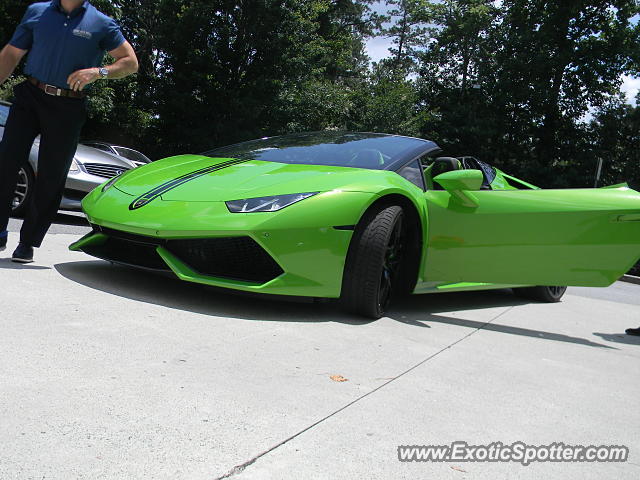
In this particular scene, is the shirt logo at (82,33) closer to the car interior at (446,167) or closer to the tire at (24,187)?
Result: the car interior at (446,167)

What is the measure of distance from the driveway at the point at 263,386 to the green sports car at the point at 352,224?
0.22 m

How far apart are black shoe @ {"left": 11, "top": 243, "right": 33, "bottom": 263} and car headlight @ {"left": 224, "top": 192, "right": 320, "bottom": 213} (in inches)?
51.2

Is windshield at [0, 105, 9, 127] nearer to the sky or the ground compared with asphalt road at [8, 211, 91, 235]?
nearer to the sky

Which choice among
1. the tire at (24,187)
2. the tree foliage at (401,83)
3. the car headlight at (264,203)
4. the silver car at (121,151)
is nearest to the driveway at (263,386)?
the car headlight at (264,203)

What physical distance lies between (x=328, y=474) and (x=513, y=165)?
2945cm

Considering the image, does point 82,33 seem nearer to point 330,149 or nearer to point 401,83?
point 330,149

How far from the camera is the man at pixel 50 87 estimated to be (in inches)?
138

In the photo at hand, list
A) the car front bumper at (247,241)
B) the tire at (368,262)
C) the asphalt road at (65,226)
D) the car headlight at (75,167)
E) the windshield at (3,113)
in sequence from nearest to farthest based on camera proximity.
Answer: the car front bumper at (247,241), the tire at (368,262), the asphalt road at (65,226), the windshield at (3,113), the car headlight at (75,167)

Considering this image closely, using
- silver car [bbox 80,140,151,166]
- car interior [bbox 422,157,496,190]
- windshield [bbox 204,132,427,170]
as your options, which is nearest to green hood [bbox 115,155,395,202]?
windshield [bbox 204,132,427,170]

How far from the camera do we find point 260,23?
73.6ft

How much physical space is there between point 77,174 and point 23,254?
306 centimetres

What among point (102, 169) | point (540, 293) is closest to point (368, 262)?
point (540, 293)

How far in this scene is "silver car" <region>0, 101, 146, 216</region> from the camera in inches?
227

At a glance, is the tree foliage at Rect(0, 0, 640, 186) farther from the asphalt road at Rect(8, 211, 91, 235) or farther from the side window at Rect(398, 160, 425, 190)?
the side window at Rect(398, 160, 425, 190)
